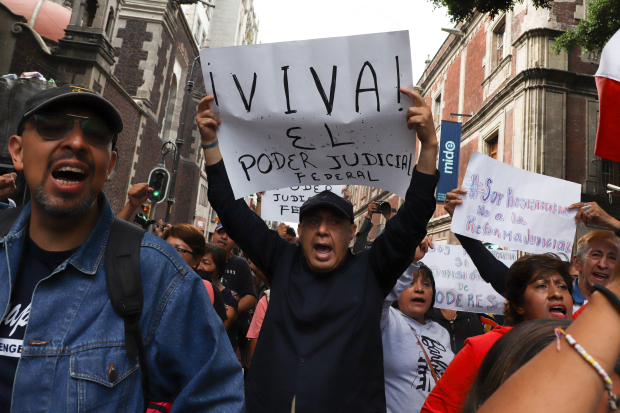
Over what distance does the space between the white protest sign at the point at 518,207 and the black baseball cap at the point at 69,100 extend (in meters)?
2.89

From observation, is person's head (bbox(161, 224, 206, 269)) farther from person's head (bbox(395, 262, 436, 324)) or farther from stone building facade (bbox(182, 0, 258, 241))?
stone building facade (bbox(182, 0, 258, 241))

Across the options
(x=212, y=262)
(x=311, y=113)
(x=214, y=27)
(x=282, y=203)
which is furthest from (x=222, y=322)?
(x=214, y=27)

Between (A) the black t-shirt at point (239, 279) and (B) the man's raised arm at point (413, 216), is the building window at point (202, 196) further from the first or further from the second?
(B) the man's raised arm at point (413, 216)

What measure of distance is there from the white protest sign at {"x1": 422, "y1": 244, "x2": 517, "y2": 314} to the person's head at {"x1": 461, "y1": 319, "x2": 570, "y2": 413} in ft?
11.5

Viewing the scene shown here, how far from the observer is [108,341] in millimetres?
1293

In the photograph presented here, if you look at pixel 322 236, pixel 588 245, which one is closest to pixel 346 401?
pixel 322 236

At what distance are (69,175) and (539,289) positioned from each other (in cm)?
230

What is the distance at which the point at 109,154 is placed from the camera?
1599 millimetres

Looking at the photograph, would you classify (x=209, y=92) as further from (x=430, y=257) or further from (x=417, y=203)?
(x=430, y=257)

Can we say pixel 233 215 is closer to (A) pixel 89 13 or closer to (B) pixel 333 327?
(B) pixel 333 327

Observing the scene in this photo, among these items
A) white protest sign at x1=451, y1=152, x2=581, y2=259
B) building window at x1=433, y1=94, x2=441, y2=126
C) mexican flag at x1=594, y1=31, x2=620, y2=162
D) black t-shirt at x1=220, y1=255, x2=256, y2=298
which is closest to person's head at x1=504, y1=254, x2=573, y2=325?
mexican flag at x1=594, y1=31, x2=620, y2=162

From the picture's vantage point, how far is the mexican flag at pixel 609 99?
6.98ft

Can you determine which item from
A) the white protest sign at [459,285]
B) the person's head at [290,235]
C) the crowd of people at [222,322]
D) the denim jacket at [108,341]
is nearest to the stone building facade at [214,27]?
the person's head at [290,235]

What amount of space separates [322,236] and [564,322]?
1.33m
